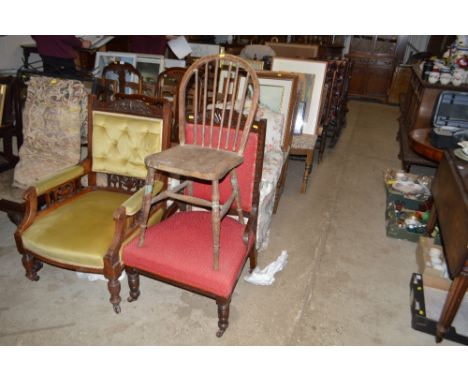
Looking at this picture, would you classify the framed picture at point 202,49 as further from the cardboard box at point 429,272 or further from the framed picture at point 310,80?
the cardboard box at point 429,272

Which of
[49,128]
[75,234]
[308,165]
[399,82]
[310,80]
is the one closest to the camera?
[75,234]

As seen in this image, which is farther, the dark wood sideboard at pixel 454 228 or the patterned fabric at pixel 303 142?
the patterned fabric at pixel 303 142

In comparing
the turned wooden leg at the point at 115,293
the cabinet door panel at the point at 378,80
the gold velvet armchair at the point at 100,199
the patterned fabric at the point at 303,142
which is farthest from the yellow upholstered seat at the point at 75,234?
the cabinet door panel at the point at 378,80

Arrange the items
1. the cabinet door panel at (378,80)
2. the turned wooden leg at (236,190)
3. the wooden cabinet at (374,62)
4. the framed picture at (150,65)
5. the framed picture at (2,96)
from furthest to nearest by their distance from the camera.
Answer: the cabinet door panel at (378,80) → the wooden cabinet at (374,62) → the framed picture at (150,65) → the framed picture at (2,96) → the turned wooden leg at (236,190)

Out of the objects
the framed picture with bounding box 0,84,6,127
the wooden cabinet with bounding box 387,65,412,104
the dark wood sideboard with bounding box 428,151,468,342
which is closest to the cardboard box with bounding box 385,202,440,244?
the dark wood sideboard with bounding box 428,151,468,342

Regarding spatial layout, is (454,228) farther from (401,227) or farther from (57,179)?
(57,179)

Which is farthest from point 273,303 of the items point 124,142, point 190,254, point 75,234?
point 124,142

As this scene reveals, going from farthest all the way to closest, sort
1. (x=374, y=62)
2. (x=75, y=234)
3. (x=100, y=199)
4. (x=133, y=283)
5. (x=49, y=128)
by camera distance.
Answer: (x=374, y=62) → (x=49, y=128) → (x=100, y=199) → (x=133, y=283) → (x=75, y=234)

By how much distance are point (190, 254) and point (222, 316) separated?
13.7 inches

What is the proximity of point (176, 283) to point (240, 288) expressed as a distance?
0.60m

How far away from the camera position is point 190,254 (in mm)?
1668

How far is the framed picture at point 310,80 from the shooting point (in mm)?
3447

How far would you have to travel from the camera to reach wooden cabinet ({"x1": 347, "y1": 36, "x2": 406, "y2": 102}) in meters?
7.78

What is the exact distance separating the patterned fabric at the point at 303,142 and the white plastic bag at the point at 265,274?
1.29 metres
